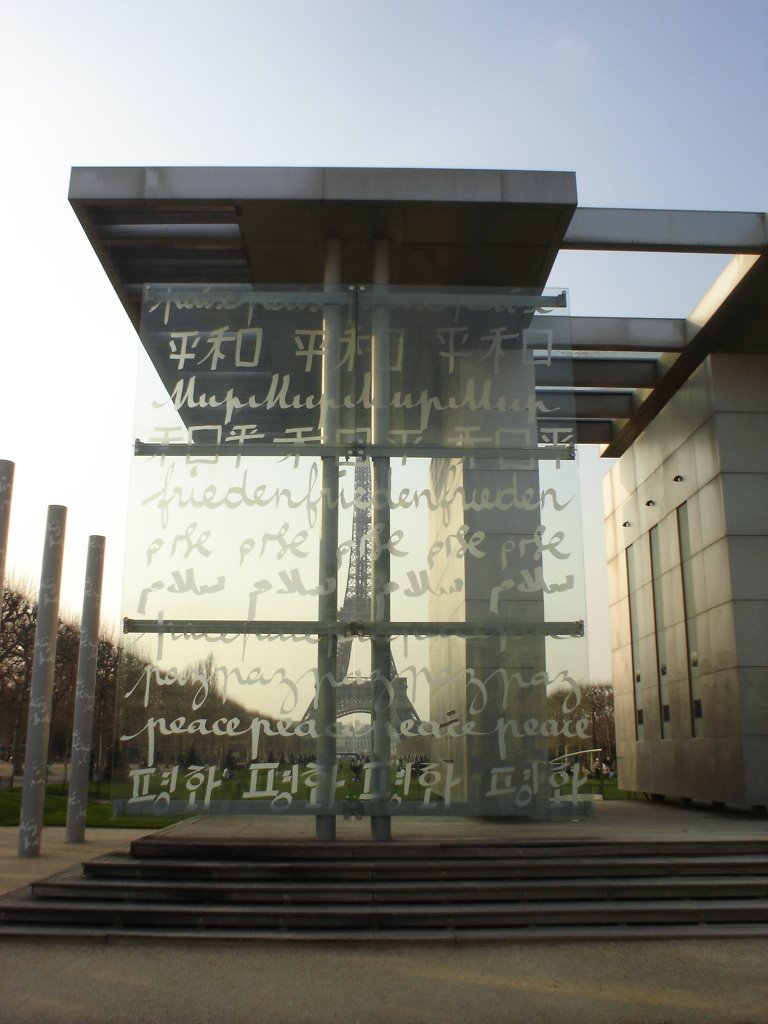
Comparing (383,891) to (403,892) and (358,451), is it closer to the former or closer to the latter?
(403,892)

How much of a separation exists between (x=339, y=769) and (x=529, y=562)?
11.5ft

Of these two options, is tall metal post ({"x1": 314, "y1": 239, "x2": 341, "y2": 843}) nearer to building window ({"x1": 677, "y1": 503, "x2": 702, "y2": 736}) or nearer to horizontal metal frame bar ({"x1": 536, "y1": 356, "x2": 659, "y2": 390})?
horizontal metal frame bar ({"x1": 536, "y1": 356, "x2": 659, "y2": 390})

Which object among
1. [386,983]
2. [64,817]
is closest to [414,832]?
[386,983]

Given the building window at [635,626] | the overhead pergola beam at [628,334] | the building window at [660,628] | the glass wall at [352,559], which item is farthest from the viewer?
the building window at [635,626]

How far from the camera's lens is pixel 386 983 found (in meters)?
6.78

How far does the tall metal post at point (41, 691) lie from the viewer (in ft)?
41.8

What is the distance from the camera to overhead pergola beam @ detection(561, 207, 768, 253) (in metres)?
14.6

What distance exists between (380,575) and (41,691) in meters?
5.66

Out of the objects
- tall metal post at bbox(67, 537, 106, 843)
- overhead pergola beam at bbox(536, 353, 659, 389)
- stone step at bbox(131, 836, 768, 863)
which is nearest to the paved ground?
stone step at bbox(131, 836, 768, 863)

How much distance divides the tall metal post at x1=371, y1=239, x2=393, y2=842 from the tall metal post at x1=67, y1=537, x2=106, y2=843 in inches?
238

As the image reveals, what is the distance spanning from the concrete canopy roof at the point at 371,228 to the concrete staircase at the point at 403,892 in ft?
19.9

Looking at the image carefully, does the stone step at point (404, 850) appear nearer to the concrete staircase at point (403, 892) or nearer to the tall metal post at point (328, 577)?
the concrete staircase at point (403, 892)

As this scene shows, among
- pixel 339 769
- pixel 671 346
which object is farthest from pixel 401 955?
pixel 671 346

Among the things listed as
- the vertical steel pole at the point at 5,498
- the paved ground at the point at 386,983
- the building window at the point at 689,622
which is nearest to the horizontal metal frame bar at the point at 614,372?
the building window at the point at 689,622
